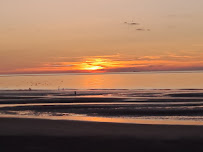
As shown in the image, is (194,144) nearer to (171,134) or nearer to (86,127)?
(171,134)

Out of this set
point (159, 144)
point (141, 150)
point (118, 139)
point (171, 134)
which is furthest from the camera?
point (171, 134)

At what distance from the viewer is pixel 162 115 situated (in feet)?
93.2

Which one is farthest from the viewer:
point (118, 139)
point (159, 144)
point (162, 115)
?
point (162, 115)

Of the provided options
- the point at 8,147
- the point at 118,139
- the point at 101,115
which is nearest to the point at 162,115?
the point at 101,115

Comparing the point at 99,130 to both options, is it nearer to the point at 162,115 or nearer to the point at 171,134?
the point at 171,134

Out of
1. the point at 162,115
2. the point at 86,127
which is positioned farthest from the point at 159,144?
the point at 162,115

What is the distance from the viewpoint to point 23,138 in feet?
60.5

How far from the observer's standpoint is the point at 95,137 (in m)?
18.6

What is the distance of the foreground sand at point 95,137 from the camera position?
1616 centimetres

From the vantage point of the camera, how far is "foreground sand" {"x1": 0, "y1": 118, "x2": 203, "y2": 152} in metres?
16.2

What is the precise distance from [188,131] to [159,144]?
3.99 meters

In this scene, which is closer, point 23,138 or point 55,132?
point 23,138

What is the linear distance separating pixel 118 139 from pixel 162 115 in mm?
11216

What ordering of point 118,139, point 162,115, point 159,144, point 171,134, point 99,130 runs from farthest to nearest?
point 162,115 < point 99,130 < point 171,134 < point 118,139 < point 159,144
